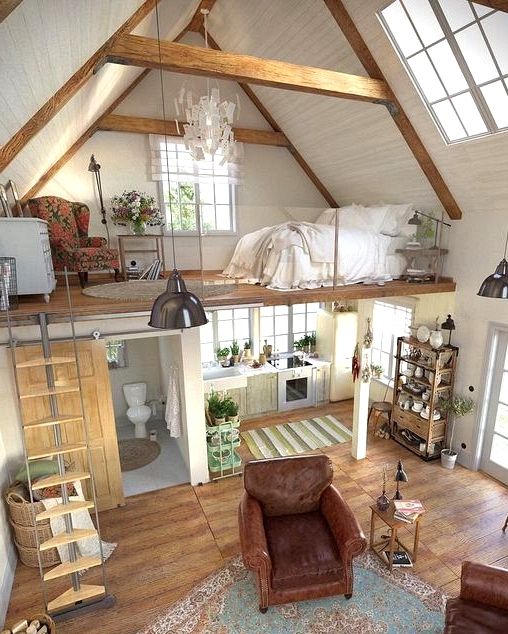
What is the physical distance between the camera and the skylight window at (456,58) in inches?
117

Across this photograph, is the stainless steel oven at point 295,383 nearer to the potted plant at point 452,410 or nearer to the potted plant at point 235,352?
the potted plant at point 235,352

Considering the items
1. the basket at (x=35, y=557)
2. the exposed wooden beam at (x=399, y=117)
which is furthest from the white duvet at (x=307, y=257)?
the basket at (x=35, y=557)

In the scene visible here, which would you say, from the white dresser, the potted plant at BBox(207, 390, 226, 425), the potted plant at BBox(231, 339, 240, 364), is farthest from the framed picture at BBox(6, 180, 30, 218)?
the potted plant at BBox(231, 339, 240, 364)

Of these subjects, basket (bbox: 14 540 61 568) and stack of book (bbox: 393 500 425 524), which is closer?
stack of book (bbox: 393 500 425 524)

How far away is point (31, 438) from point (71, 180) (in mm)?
3424

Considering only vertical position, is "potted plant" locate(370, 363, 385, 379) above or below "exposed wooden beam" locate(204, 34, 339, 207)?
below

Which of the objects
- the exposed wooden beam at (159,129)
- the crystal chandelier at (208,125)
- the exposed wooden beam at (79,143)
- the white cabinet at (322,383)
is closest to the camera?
the crystal chandelier at (208,125)

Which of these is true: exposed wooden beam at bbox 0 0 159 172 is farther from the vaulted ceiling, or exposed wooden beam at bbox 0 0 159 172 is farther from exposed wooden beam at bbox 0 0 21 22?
exposed wooden beam at bbox 0 0 21 22

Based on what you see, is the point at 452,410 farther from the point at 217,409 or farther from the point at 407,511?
the point at 217,409

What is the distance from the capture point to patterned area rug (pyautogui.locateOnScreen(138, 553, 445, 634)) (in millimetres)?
2824

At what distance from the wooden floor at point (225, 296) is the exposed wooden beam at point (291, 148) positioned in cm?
235

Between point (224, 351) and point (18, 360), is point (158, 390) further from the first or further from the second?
point (18, 360)

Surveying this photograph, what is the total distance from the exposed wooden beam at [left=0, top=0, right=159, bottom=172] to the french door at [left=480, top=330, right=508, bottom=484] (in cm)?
484

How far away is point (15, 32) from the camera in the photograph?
6.08 feet
